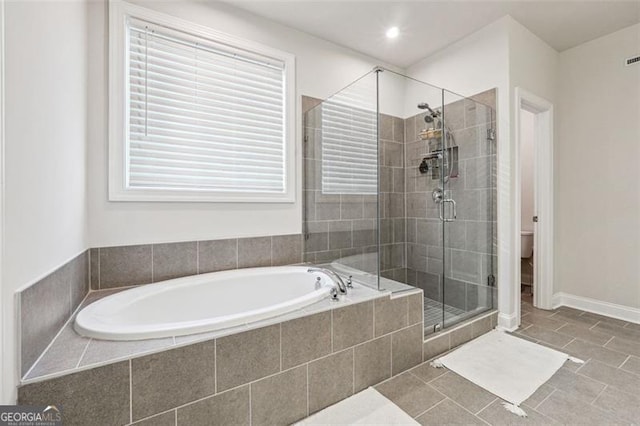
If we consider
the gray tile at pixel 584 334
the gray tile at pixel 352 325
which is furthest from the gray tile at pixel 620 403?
the gray tile at pixel 352 325

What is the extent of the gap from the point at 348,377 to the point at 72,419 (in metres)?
1.20

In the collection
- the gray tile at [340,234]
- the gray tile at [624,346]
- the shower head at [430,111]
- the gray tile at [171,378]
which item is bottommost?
the gray tile at [624,346]

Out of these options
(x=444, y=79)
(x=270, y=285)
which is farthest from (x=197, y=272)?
(x=444, y=79)

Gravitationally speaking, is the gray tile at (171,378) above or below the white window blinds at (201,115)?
below

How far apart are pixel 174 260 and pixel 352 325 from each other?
1.37 m

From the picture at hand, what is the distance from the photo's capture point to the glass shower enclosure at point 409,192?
2438mm

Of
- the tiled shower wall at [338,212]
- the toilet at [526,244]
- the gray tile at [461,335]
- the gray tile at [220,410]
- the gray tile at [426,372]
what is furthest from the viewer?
the toilet at [526,244]

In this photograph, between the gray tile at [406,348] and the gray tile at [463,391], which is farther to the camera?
the gray tile at [406,348]

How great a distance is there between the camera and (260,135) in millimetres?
2369

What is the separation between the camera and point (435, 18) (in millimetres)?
2402

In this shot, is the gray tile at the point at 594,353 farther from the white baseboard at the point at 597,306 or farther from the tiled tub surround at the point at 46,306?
the tiled tub surround at the point at 46,306

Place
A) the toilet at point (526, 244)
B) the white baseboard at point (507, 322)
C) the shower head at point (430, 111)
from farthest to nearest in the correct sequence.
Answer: the toilet at point (526, 244)
the shower head at point (430, 111)
the white baseboard at point (507, 322)

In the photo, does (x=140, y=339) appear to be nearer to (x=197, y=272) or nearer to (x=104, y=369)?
(x=104, y=369)

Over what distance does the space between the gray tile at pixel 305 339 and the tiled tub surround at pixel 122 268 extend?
945 mm
